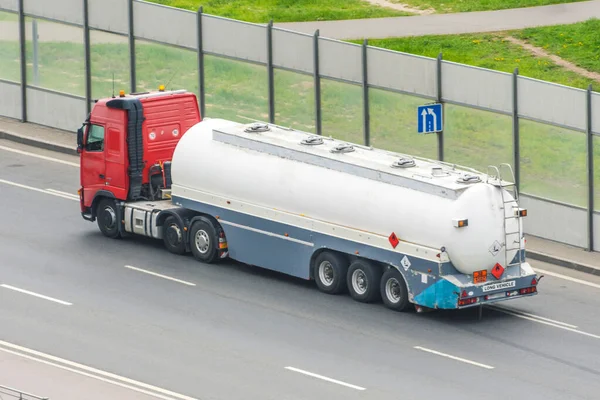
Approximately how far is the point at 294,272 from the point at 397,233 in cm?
253

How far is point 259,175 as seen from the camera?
27922 millimetres

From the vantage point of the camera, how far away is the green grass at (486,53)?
39625 mm

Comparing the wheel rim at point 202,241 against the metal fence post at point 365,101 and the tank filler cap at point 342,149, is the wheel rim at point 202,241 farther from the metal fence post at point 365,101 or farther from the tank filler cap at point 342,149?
the metal fence post at point 365,101

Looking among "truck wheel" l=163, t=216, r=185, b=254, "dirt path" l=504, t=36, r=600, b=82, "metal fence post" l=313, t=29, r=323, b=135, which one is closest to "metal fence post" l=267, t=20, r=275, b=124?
"metal fence post" l=313, t=29, r=323, b=135

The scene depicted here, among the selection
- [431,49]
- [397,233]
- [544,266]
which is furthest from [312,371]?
[431,49]

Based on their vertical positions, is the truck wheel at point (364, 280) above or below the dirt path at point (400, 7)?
below

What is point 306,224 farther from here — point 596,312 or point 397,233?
point 596,312

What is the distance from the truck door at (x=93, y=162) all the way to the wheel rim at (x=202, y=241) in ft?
8.40

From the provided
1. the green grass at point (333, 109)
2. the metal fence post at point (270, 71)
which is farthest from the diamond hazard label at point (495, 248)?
the metal fence post at point (270, 71)

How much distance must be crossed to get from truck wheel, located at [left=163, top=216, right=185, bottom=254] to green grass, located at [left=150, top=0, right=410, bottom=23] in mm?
16100

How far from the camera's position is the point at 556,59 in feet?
133

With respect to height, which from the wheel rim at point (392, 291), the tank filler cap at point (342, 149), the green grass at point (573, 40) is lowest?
the wheel rim at point (392, 291)

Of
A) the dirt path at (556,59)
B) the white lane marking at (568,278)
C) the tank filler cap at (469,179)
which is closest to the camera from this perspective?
the tank filler cap at (469,179)

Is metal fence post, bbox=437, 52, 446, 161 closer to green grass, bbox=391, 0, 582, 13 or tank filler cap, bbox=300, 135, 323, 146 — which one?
tank filler cap, bbox=300, 135, 323, 146
